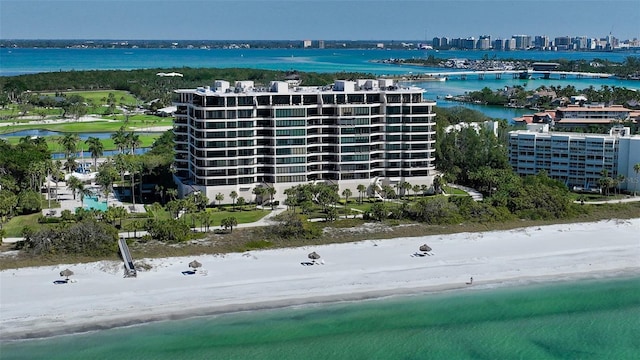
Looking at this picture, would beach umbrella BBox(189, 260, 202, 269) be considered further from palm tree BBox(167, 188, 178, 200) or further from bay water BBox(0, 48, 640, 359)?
palm tree BBox(167, 188, 178, 200)

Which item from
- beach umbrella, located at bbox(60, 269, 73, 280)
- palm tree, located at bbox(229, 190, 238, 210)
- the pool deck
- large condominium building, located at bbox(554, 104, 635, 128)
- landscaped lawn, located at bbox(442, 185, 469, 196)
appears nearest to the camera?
beach umbrella, located at bbox(60, 269, 73, 280)

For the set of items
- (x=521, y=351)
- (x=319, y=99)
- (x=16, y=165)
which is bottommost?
(x=521, y=351)

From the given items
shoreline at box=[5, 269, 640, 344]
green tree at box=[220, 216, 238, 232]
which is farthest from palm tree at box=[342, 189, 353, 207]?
shoreline at box=[5, 269, 640, 344]

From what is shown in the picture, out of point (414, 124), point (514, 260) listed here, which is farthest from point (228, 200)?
point (514, 260)

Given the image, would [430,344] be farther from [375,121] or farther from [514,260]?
[375,121]

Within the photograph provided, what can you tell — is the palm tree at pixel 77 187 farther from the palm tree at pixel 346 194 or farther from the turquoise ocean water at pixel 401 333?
the turquoise ocean water at pixel 401 333

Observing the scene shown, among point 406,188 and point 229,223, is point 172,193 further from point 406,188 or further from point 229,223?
point 406,188
